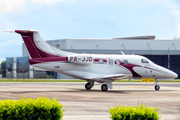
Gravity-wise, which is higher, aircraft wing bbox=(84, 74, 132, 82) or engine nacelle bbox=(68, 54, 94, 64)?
engine nacelle bbox=(68, 54, 94, 64)

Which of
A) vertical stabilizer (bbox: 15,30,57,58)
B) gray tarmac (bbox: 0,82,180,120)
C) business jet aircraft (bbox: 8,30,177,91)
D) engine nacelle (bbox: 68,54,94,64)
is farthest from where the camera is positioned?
engine nacelle (bbox: 68,54,94,64)

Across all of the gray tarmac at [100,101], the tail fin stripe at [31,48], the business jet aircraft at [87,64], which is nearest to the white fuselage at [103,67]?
the business jet aircraft at [87,64]

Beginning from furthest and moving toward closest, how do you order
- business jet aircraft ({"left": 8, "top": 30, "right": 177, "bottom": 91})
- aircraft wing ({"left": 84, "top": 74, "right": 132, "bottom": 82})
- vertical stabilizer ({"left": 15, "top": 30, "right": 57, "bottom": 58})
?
vertical stabilizer ({"left": 15, "top": 30, "right": 57, "bottom": 58}), business jet aircraft ({"left": 8, "top": 30, "right": 177, "bottom": 91}), aircraft wing ({"left": 84, "top": 74, "right": 132, "bottom": 82})

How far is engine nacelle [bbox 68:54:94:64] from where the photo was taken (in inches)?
1125

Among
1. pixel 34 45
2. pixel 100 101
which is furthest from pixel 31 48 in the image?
pixel 100 101

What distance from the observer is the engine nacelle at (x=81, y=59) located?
2858cm

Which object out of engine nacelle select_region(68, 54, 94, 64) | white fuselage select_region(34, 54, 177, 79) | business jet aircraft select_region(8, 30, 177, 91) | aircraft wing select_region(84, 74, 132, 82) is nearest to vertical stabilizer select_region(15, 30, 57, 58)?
→ business jet aircraft select_region(8, 30, 177, 91)

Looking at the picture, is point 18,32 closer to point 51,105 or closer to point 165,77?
point 165,77

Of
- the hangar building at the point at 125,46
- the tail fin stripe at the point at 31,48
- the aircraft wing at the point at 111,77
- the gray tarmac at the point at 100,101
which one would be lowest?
the gray tarmac at the point at 100,101

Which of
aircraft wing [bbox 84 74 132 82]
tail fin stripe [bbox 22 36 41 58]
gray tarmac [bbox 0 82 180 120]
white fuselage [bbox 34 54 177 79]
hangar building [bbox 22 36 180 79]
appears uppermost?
hangar building [bbox 22 36 180 79]

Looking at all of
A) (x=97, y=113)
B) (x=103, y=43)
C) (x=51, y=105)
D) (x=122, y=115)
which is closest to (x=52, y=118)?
(x=51, y=105)

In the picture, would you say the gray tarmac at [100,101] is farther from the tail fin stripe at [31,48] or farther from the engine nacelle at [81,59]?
the tail fin stripe at [31,48]

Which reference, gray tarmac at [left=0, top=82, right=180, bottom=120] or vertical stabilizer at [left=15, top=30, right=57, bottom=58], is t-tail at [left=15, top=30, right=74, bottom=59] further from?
gray tarmac at [left=0, top=82, right=180, bottom=120]

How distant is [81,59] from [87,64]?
80 cm
